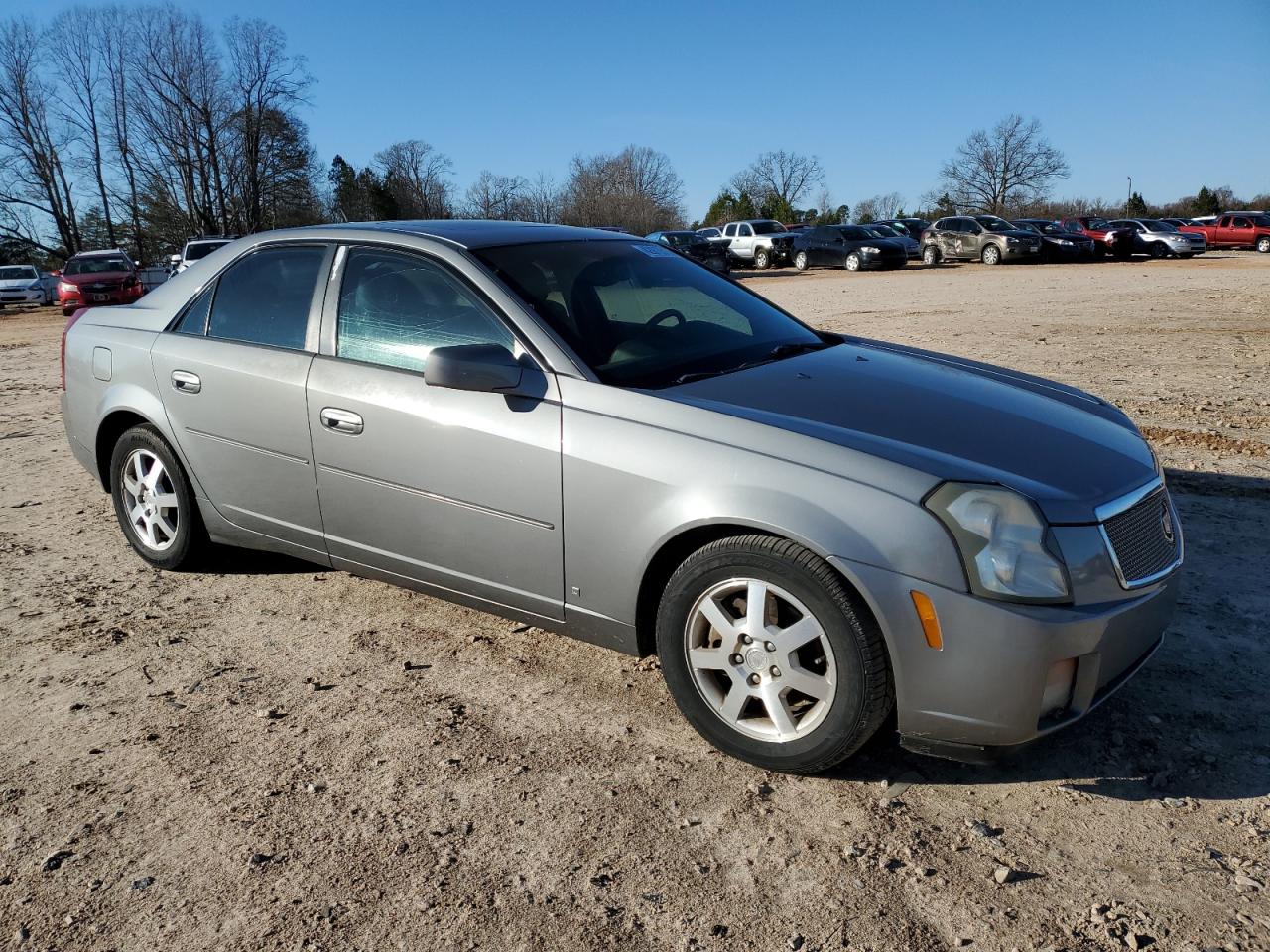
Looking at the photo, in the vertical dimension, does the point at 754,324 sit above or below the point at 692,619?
above

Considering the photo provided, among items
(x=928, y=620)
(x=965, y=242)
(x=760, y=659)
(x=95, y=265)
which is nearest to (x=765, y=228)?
(x=965, y=242)

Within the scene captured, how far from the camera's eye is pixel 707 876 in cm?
251

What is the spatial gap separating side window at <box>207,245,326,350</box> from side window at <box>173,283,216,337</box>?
4 cm

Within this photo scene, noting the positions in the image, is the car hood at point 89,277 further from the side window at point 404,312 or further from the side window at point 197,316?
the side window at point 404,312

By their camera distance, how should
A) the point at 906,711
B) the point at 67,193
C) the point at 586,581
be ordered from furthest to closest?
the point at 67,193 → the point at 586,581 → the point at 906,711

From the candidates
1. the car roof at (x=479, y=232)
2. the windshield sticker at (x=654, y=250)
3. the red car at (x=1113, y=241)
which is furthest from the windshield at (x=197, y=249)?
the red car at (x=1113, y=241)

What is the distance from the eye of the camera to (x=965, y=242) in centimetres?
3512

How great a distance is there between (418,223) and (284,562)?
1897mm

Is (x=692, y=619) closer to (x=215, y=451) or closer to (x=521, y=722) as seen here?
(x=521, y=722)

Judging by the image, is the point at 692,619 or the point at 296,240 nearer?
the point at 692,619

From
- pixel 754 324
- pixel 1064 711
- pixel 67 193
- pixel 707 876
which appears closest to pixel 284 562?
pixel 754 324

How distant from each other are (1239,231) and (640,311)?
44.9 m

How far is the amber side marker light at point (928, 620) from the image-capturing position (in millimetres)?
2633

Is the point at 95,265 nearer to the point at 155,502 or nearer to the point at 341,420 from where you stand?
the point at 155,502
